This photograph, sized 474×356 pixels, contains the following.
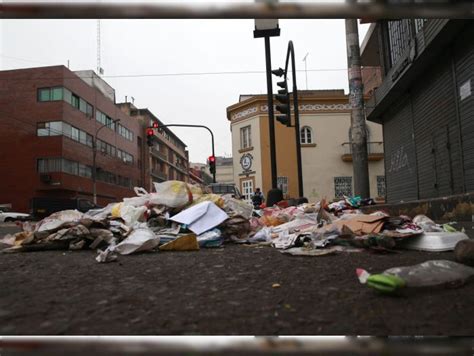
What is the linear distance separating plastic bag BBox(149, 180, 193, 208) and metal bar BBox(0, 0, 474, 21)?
4.10m

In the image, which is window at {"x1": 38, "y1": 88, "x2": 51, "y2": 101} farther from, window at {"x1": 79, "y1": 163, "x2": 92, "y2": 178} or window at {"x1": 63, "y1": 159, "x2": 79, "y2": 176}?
window at {"x1": 79, "y1": 163, "x2": 92, "y2": 178}

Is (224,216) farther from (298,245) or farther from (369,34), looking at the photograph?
(369,34)

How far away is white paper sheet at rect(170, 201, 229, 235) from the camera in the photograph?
14.5 feet

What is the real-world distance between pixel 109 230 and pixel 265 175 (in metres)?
25.1

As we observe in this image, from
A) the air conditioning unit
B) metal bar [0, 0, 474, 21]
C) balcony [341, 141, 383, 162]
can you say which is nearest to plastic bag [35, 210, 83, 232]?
metal bar [0, 0, 474, 21]

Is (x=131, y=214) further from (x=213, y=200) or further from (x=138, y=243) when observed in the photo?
(x=138, y=243)

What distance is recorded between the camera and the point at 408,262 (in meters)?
2.81

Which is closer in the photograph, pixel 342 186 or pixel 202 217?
pixel 202 217

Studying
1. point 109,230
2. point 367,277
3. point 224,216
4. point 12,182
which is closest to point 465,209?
point 224,216

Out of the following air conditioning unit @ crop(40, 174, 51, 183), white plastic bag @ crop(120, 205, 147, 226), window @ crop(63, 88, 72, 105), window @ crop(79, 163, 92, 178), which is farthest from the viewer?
window @ crop(79, 163, 92, 178)

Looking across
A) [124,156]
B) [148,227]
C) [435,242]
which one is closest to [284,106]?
[148,227]

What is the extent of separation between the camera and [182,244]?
379 centimetres

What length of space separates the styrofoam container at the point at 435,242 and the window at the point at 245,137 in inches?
1062

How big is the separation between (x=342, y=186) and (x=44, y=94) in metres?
27.9
